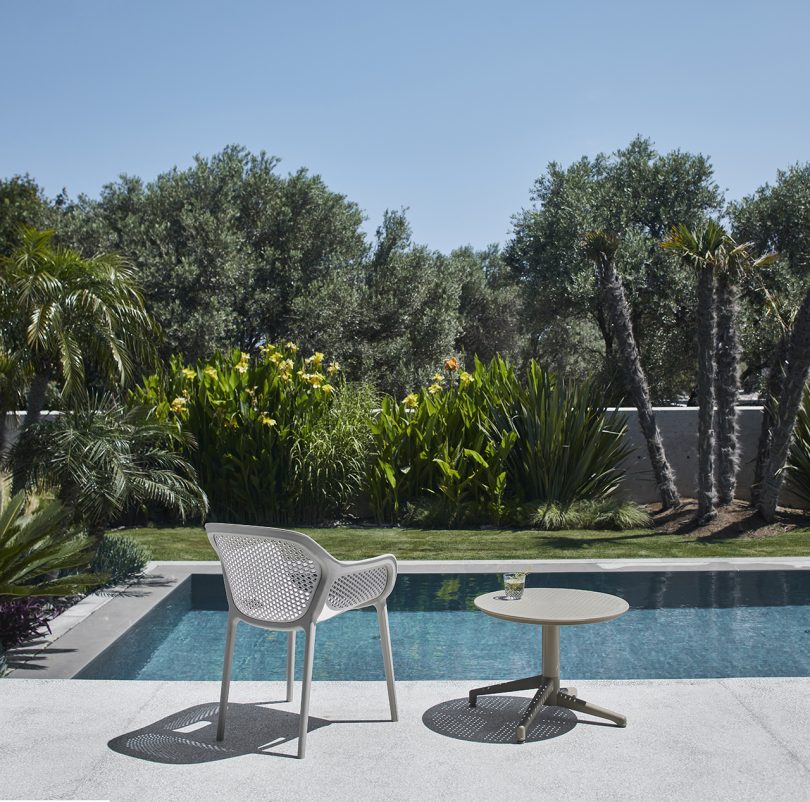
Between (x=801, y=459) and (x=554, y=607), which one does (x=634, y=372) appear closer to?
(x=801, y=459)

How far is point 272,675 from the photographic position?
5371 mm

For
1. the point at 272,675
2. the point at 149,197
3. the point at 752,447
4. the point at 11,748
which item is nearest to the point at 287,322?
the point at 149,197

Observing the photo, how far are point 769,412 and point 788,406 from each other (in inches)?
63.5

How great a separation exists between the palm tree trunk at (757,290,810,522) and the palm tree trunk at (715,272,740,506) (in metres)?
0.48

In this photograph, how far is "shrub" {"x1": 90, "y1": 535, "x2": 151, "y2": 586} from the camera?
23.4 ft

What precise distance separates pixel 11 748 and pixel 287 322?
18.4 metres

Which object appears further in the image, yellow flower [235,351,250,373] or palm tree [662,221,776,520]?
yellow flower [235,351,250,373]

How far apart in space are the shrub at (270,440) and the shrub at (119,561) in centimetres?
347

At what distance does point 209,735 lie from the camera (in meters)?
A: 3.48

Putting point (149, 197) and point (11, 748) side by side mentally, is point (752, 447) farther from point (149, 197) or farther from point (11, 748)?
point (149, 197)

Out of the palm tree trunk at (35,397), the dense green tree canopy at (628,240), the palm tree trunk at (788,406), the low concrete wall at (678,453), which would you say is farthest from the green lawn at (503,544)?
the dense green tree canopy at (628,240)

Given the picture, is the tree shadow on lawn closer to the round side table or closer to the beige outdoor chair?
Answer: the round side table

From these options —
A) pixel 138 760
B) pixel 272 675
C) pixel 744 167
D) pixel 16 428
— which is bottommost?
pixel 272 675

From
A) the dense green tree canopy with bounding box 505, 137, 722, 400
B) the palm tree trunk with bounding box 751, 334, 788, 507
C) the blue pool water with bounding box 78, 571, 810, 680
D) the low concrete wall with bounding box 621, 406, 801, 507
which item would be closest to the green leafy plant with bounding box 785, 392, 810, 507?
the palm tree trunk with bounding box 751, 334, 788, 507
